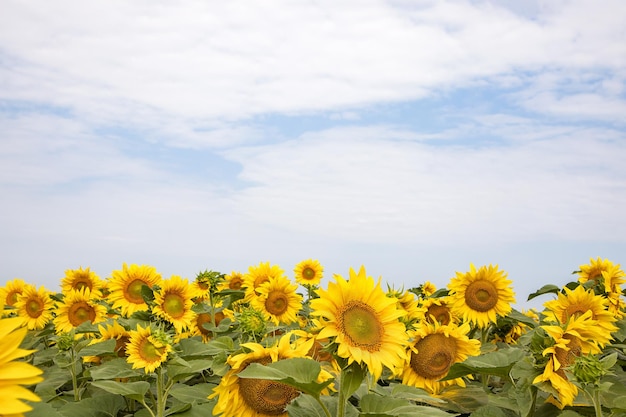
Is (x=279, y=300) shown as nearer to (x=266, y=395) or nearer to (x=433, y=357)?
(x=433, y=357)

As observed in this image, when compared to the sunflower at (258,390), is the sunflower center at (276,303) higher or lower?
higher

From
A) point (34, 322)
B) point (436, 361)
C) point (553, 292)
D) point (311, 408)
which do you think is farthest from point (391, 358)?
point (34, 322)

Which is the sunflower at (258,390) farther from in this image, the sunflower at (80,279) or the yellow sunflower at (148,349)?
the sunflower at (80,279)

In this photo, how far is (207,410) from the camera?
4.03m

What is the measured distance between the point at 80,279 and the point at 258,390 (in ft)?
18.5

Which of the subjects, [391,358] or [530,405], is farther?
[530,405]

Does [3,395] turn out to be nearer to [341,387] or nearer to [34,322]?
[341,387]

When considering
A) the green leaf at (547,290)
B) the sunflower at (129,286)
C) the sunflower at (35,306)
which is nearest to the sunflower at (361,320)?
the sunflower at (129,286)

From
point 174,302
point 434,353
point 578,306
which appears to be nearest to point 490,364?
point 434,353

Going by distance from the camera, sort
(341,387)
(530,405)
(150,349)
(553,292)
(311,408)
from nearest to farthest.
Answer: (341,387) < (311,408) < (530,405) < (150,349) < (553,292)

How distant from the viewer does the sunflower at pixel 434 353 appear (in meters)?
4.73

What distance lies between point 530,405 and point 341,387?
6.04 feet

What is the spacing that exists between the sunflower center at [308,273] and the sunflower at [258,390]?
25.8ft

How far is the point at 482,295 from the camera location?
6.49 meters
